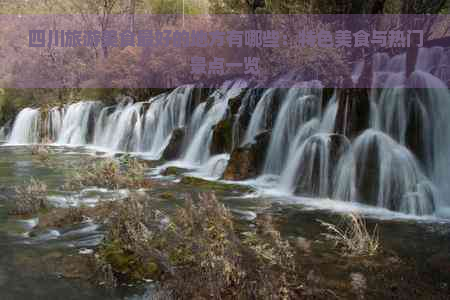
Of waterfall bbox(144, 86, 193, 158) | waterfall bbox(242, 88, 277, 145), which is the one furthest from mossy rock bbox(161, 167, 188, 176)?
waterfall bbox(144, 86, 193, 158)

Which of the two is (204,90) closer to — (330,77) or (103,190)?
(330,77)

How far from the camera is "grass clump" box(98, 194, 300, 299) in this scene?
18.9 ft

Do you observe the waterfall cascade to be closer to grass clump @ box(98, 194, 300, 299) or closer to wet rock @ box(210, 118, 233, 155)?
wet rock @ box(210, 118, 233, 155)

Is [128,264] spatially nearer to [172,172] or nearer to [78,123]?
[172,172]

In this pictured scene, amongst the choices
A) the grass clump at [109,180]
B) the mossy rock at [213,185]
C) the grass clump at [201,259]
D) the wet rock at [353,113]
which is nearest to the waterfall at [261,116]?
the mossy rock at [213,185]

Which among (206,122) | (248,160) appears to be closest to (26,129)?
(206,122)

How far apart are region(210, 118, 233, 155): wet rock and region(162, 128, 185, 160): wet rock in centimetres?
249

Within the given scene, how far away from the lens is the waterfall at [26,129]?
32.9 meters

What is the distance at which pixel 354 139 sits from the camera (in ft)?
41.2

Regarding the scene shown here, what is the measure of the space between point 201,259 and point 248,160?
29.9 feet

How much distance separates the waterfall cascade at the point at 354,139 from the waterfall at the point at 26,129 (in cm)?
1701

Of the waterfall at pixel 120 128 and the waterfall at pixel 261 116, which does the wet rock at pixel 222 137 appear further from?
the waterfall at pixel 120 128

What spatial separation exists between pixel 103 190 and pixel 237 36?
43.5 ft
